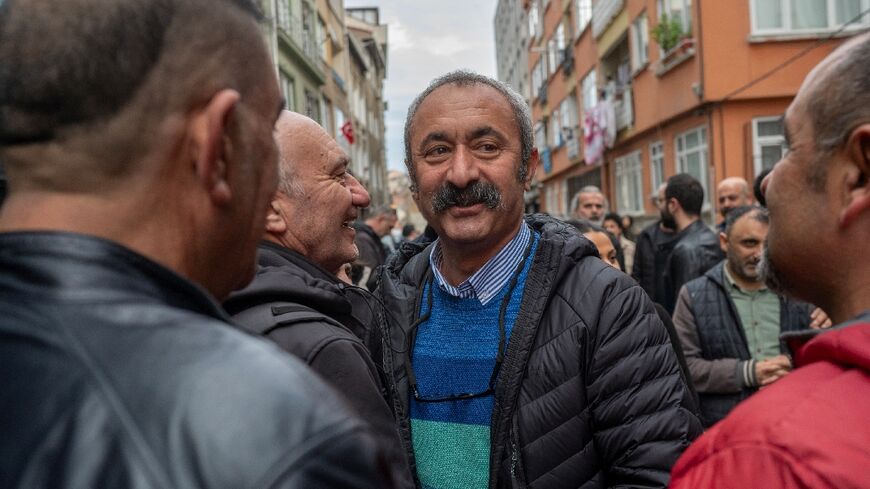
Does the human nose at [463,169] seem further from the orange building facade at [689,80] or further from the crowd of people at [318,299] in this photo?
the orange building facade at [689,80]

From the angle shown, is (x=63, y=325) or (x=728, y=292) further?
(x=728, y=292)

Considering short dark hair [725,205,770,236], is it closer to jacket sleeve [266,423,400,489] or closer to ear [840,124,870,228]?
ear [840,124,870,228]

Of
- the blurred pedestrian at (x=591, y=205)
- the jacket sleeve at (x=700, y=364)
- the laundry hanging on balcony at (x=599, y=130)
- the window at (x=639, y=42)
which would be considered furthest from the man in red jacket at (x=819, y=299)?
the laundry hanging on balcony at (x=599, y=130)

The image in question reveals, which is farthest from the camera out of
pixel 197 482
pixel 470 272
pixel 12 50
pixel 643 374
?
pixel 470 272

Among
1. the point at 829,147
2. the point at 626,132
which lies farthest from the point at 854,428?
the point at 626,132

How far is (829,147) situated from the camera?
54.8 inches

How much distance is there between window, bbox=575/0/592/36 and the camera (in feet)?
82.1

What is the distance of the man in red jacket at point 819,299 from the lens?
1137 millimetres

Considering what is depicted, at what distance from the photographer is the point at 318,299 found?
188 cm

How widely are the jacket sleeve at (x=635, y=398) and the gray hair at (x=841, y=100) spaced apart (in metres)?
0.82

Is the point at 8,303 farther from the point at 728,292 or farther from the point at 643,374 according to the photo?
the point at 728,292

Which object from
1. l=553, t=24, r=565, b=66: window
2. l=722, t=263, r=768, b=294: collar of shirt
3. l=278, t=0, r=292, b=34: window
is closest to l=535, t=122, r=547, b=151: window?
l=553, t=24, r=565, b=66: window

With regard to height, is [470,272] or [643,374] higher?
[470,272]

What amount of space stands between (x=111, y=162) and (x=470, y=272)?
1.65 m
